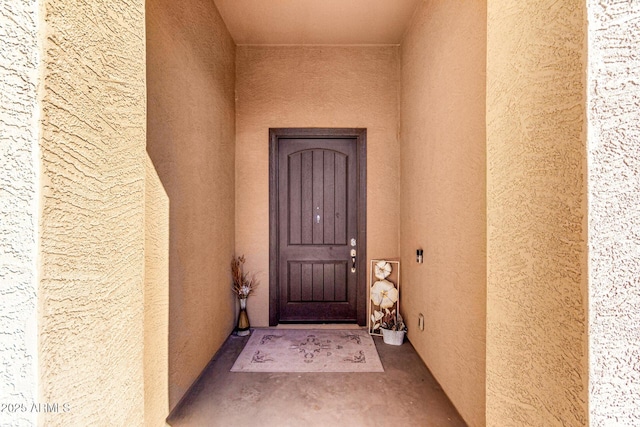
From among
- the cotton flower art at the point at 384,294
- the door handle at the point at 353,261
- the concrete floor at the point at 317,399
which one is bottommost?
the concrete floor at the point at 317,399

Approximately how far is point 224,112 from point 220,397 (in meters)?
2.42

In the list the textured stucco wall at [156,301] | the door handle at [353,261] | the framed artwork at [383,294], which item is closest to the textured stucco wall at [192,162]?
the textured stucco wall at [156,301]

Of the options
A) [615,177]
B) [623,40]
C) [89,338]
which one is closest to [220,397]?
[89,338]

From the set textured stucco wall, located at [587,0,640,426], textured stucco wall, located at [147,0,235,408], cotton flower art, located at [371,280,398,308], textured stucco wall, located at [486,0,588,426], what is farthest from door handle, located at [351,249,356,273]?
textured stucco wall, located at [587,0,640,426]

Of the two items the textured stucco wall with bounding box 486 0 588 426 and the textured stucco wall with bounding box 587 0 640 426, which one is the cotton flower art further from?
the textured stucco wall with bounding box 587 0 640 426

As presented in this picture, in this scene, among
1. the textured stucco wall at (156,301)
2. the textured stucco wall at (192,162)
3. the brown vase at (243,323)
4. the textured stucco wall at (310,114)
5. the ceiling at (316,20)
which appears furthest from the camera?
the textured stucco wall at (310,114)

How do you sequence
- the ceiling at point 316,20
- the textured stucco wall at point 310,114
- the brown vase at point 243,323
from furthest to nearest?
the textured stucco wall at point 310,114 → the brown vase at point 243,323 → the ceiling at point 316,20

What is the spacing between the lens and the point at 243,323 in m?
3.30

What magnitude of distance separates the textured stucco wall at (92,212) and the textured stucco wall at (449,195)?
5.28 ft

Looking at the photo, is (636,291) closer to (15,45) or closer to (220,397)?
(15,45)

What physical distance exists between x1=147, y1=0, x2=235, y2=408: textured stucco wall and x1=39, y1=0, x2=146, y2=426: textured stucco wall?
0.85 metres

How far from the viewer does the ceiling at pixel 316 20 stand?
2.78m

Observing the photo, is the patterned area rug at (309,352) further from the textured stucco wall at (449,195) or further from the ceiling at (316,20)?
the ceiling at (316,20)

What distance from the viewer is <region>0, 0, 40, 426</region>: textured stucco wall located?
612mm
